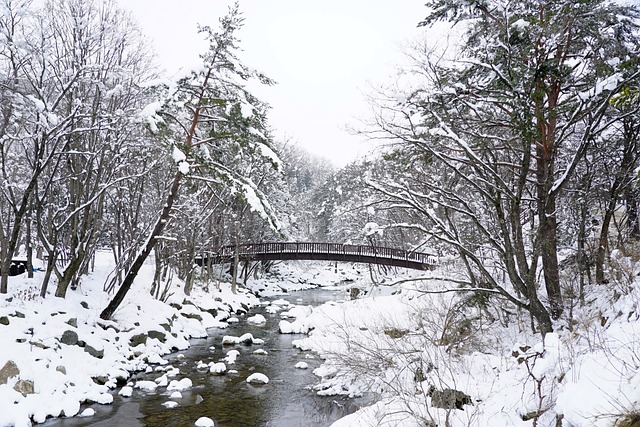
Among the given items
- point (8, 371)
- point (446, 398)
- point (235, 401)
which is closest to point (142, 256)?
point (8, 371)

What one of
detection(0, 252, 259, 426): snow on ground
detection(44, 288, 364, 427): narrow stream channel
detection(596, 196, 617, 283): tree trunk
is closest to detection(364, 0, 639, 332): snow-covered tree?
detection(596, 196, 617, 283): tree trunk

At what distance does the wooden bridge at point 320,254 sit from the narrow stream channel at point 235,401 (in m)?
10.1

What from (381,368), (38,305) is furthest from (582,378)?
(38,305)

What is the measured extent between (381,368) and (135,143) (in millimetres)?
9469

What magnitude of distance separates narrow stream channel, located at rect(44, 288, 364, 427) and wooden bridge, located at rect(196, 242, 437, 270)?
1014 cm

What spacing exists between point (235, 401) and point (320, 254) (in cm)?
1788

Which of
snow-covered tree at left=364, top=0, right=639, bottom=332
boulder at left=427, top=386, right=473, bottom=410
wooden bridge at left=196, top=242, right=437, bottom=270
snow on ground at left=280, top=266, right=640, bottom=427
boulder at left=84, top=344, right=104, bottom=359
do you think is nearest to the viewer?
snow on ground at left=280, top=266, right=640, bottom=427

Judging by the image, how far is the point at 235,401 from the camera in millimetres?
9094

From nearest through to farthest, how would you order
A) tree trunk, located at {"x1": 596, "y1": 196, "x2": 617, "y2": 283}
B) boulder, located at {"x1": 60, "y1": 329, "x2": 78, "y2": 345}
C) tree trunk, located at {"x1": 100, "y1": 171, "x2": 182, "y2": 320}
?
tree trunk, located at {"x1": 596, "y1": 196, "x2": 617, "y2": 283} → boulder, located at {"x1": 60, "y1": 329, "x2": 78, "y2": 345} → tree trunk, located at {"x1": 100, "y1": 171, "x2": 182, "y2": 320}

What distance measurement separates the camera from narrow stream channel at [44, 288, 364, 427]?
793cm

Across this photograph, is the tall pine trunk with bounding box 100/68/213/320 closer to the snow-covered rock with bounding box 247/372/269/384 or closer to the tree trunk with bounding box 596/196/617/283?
the snow-covered rock with bounding box 247/372/269/384

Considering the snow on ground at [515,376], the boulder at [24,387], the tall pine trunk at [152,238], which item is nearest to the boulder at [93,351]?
the tall pine trunk at [152,238]

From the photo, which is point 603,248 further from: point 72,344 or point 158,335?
point 158,335

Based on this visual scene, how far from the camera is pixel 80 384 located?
28.3 feet
